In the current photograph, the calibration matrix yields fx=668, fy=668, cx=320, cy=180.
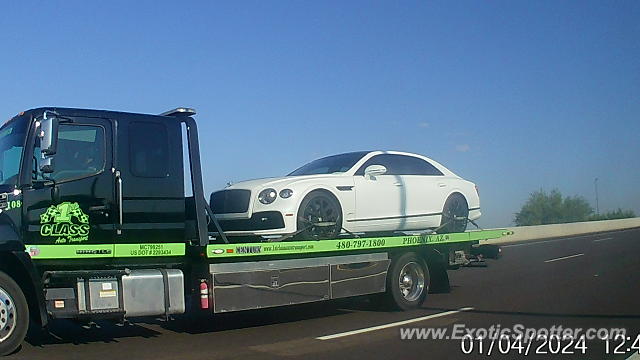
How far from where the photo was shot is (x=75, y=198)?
777 centimetres

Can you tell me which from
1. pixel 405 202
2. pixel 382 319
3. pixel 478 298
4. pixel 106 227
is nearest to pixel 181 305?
pixel 106 227

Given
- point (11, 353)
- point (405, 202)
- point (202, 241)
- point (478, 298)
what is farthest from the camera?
point (478, 298)

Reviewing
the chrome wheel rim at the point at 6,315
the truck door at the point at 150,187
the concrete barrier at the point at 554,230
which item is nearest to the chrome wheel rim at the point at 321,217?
the truck door at the point at 150,187

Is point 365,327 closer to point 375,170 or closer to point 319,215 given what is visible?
point 319,215

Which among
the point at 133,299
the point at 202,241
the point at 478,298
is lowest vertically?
the point at 478,298

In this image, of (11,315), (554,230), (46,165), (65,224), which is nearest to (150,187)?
(65,224)

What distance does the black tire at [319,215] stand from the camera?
9836mm

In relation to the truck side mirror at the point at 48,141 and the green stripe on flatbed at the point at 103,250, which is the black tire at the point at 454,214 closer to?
the green stripe on flatbed at the point at 103,250

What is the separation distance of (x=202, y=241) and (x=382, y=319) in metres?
3.30

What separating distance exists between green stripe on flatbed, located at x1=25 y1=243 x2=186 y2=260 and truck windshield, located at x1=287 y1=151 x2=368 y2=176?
336 centimetres

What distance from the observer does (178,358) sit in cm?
753

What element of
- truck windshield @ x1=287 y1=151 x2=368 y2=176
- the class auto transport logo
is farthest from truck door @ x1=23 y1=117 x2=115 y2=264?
truck windshield @ x1=287 y1=151 x2=368 y2=176

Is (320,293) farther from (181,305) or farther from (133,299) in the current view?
(133,299)

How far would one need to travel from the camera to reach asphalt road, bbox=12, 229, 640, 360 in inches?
308
